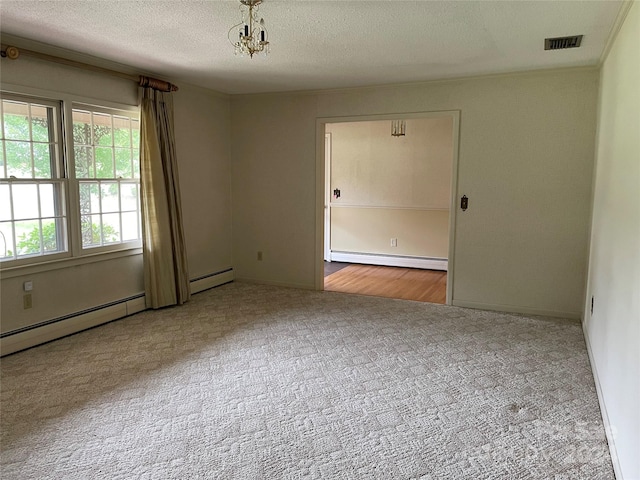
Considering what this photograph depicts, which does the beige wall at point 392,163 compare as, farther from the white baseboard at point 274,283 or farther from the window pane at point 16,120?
the window pane at point 16,120

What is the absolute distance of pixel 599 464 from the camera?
2.19 m

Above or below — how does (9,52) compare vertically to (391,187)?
above

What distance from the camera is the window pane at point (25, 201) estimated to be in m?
3.56

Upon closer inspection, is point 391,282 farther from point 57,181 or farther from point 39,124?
point 39,124

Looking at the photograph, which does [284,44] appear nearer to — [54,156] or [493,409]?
[54,156]

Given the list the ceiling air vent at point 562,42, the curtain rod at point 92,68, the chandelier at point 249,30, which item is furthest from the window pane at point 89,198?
the ceiling air vent at point 562,42

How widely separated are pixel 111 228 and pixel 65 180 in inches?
26.2

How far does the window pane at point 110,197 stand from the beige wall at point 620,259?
13.3 ft

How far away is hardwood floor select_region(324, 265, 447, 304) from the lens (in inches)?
219

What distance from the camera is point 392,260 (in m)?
7.39

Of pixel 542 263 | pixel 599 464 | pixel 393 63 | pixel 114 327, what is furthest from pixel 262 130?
pixel 599 464

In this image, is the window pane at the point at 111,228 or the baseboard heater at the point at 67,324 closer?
the baseboard heater at the point at 67,324

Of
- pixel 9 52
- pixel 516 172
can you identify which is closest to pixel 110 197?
pixel 9 52

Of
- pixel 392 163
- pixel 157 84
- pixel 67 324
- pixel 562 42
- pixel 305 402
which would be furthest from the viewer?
pixel 392 163
